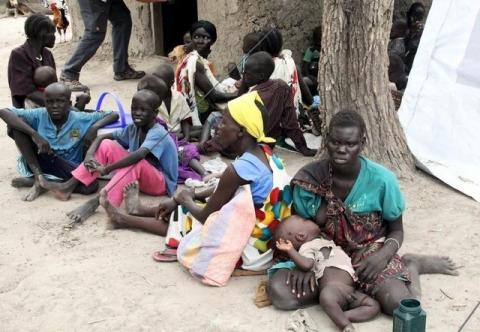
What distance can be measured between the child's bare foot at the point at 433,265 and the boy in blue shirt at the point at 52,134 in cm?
223

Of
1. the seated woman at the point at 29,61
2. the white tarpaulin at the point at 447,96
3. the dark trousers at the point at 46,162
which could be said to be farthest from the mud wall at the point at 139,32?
the white tarpaulin at the point at 447,96

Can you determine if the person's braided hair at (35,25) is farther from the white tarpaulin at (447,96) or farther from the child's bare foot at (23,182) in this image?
the white tarpaulin at (447,96)

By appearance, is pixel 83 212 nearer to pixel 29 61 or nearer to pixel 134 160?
pixel 134 160

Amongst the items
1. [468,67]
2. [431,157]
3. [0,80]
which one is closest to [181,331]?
[431,157]

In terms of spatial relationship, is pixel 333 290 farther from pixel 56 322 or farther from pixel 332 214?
pixel 56 322

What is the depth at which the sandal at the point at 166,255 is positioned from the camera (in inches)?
130

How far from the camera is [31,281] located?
3.14 meters

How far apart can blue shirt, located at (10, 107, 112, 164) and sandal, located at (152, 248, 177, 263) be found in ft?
4.30

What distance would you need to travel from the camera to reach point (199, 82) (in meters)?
5.21

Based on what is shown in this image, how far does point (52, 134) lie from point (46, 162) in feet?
0.70

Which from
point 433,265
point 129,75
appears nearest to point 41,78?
point 129,75

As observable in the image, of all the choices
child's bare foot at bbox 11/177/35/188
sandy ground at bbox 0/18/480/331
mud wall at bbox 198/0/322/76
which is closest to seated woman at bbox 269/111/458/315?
sandy ground at bbox 0/18/480/331

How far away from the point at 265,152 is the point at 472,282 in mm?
1179

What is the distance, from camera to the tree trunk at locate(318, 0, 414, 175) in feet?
13.2
